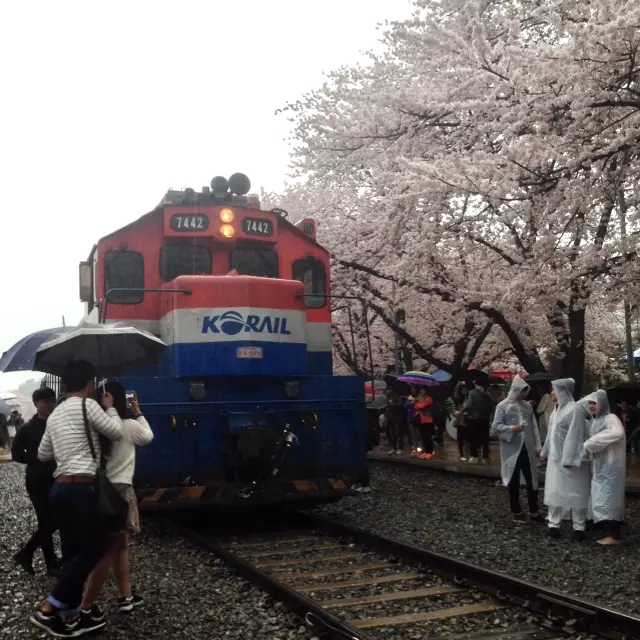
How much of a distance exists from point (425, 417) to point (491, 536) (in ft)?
26.6

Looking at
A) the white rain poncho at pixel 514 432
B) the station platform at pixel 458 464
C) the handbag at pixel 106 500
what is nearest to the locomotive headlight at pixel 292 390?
the white rain poncho at pixel 514 432

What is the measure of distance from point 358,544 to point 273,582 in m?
1.98

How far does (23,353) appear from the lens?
367 inches

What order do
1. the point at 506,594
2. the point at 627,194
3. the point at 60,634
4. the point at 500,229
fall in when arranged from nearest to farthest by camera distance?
the point at 60,634
the point at 506,594
the point at 627,194
the point at 500,229

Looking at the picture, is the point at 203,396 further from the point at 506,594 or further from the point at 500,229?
the point at 500,229

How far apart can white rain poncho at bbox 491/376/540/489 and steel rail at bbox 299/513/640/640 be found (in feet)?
8.41

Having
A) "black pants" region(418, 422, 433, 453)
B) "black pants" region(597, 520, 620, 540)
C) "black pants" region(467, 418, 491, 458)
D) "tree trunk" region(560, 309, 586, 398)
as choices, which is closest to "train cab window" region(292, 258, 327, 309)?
"black pants" region(597, 520, 620, 540)

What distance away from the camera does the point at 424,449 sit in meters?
17.5

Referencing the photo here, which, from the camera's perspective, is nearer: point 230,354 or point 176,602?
point 176,602

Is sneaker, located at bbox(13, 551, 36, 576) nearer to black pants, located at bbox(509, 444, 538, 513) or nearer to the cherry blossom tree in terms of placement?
black pants, located at bbox(509, 444, 538, 513)

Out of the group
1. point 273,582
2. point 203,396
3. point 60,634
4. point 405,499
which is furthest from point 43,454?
point 405,499

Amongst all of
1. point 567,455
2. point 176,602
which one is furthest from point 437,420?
point 176,602

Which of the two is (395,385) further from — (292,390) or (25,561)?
(25,561)

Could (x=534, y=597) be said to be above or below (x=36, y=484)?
below
